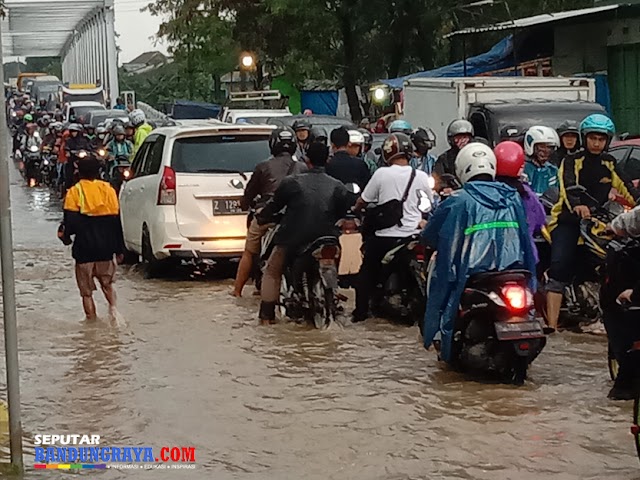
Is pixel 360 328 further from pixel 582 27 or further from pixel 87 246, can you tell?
pixel 582 27

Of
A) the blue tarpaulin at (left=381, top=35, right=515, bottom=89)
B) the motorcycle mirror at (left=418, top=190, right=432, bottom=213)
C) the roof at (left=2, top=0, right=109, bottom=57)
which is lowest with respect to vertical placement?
the motorcycle mirror at (left=418, top=190, right=432, bottom=213)

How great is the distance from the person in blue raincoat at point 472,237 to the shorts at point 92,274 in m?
3.70

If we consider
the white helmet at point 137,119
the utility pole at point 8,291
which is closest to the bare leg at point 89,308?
the utility pole at point 8,291

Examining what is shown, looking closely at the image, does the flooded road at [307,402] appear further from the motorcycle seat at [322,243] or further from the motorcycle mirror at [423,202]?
the motorcycle mirror at [423,202]

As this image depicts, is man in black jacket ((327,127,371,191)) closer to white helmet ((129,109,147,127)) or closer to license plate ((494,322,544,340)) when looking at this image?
license plate ((494,322,544,340))

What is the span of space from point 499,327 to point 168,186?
5.91 meters

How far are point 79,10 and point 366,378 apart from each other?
60097 mm

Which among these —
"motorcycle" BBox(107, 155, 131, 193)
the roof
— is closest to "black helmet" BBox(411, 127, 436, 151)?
"motorcycle" BBox(107, 155, 131, 193)

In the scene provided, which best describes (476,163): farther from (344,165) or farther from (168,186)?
(168,186)

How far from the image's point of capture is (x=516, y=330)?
26.6ft

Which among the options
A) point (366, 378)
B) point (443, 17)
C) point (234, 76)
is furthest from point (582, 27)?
point (234, 76)

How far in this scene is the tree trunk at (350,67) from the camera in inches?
1384

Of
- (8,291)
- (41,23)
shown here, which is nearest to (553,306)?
(8,291)

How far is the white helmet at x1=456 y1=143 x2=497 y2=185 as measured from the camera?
8547 millimetres
